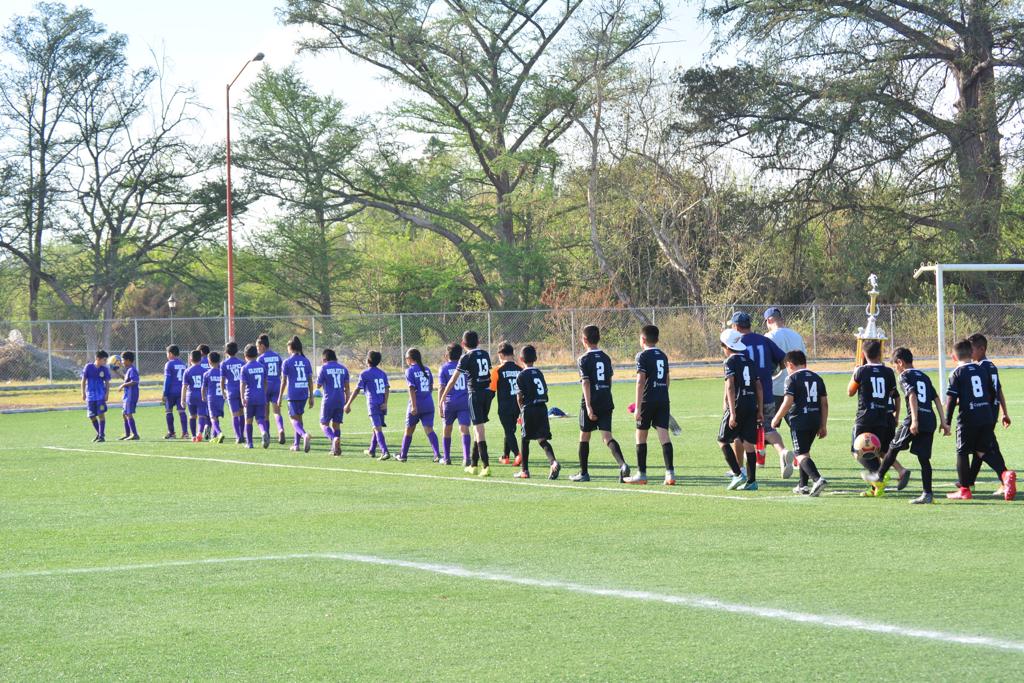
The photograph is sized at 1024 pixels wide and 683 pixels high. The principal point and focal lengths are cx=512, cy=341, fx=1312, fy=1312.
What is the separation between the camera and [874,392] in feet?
43.5

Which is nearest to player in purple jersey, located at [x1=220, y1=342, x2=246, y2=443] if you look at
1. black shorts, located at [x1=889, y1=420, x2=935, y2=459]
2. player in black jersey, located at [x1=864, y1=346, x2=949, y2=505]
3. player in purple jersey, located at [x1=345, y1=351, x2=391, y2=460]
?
player in purple jersey, located at [x1=345, y1=351, x2=391, y2=460]

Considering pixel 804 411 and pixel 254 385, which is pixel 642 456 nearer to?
pixel 804 411

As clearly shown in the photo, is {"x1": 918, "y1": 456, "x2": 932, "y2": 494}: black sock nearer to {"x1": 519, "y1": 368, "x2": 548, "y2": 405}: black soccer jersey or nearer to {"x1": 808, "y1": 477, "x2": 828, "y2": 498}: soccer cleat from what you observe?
{"x1": 808, "y1": 477, "x2": 828, "y2": 498}: soccer cleat

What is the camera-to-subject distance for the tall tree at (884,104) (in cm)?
4700

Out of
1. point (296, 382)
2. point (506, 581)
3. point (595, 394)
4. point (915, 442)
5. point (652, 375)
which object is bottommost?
point (506, 581)

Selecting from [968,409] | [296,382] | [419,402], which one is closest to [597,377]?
[968,409]

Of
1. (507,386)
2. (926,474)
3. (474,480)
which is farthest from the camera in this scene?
(507,386)

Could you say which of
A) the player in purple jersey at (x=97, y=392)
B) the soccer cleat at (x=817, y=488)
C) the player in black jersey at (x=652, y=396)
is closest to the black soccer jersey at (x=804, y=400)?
the soccer cleat at (x=817, y=488)

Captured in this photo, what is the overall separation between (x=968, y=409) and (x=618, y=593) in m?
5.82

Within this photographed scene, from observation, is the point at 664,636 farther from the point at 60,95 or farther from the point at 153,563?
the point at 60,95

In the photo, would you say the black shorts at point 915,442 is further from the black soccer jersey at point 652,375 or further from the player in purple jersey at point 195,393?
the player in purple jersey at point 195,393

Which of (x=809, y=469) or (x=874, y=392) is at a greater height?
(x=874, y=392)

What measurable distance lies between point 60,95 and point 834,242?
3290 centimetres

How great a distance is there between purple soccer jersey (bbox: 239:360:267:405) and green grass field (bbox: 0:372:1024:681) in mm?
6068
